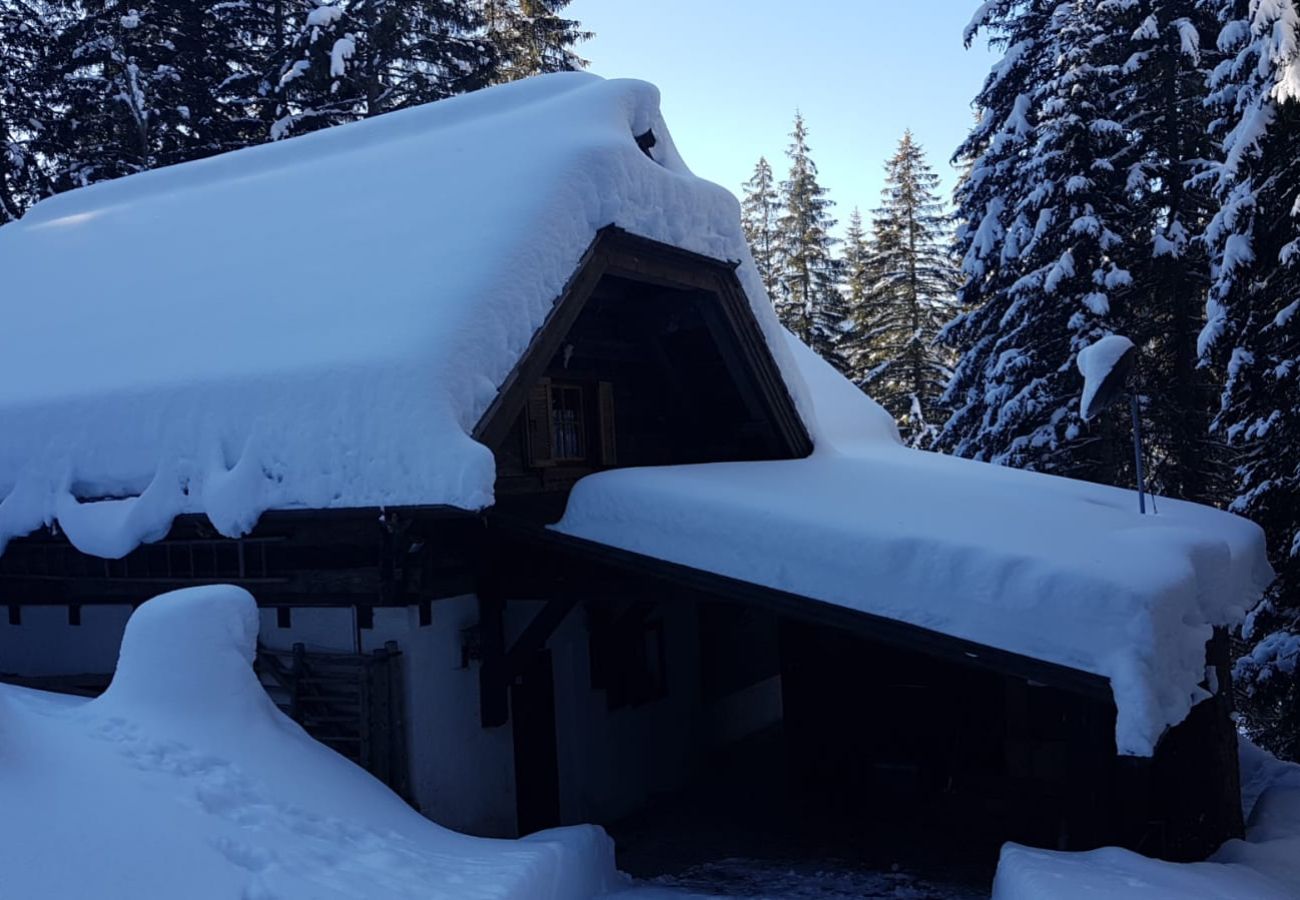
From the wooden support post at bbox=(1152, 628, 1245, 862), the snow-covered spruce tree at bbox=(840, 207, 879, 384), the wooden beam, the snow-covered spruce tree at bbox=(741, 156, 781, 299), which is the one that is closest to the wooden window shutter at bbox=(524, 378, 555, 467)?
the wooden beam

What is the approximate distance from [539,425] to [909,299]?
25.8 meters

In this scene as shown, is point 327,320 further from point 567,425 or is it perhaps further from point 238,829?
point 238,829

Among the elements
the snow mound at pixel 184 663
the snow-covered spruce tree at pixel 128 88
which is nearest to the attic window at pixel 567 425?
the snow mound at pixel 184 663

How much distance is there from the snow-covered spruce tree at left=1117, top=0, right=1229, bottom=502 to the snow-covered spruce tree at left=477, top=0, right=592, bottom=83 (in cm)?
1577

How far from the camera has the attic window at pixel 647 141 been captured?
10.6 m

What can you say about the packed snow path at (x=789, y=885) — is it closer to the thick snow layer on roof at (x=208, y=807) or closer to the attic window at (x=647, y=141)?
the thick snow layer on roof at (x=208, y=807)

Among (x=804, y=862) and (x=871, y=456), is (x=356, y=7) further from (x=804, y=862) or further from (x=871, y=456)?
(x=804, y=862)

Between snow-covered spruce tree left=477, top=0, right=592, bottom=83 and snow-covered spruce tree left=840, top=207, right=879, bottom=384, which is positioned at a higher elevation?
snow-covered spruce tree left=477, top=0, right=592, bottom=83

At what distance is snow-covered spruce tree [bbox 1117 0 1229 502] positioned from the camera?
Result: 698 inches

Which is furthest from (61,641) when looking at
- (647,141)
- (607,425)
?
(647,141)

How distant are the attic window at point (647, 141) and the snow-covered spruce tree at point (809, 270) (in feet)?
80.0

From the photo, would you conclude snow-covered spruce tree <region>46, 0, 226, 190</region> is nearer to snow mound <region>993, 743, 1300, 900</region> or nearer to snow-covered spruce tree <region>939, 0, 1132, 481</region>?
snow-covered spruce tree <region>939, 0, 1132, 481</region>

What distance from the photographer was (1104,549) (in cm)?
742

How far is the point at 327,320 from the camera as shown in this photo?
333 inches
